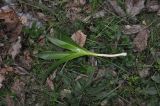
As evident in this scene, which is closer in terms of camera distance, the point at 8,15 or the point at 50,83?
the point at 50,83

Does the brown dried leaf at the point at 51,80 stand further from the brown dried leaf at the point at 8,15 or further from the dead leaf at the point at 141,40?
the dead leaf at the point at 141,40

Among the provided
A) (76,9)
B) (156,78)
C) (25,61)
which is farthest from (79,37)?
(156,78)

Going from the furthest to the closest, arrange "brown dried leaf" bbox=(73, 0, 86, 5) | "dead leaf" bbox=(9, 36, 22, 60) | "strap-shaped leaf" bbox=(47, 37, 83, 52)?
1. "brown dried leaf" bbox=(73, 0, 86, 5)
2. "dead leaf" bbox=(9, 36, 22, 60)
3. "strap-shaped leaf" bbox=(47, 37, 83, 52)

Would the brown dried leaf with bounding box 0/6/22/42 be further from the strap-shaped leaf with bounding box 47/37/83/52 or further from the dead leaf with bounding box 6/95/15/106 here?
the dead leaf with bounding box 6/95/15/106

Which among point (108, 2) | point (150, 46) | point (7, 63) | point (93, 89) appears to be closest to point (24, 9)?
point (7, 63)

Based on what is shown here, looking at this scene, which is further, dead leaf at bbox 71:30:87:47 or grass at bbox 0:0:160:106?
dead leaf at bbox 71:30:87:47

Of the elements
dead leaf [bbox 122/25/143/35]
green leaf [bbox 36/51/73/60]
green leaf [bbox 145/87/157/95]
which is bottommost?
green leaf [bbox 145/87/157/95]

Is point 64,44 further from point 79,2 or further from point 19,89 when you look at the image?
point 19,89

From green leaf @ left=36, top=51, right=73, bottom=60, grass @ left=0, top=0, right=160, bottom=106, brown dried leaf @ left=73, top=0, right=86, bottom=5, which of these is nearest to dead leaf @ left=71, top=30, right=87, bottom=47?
grass @ left=0, top=0, right=160, bottom=106
